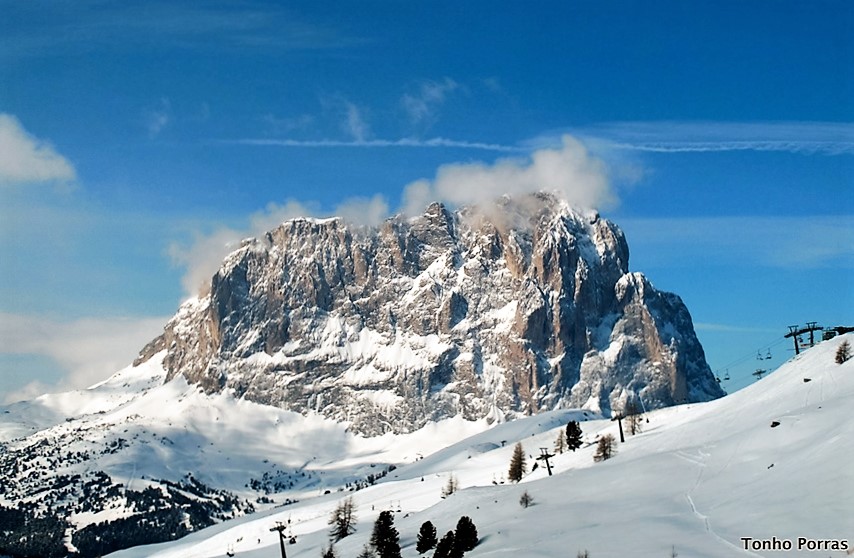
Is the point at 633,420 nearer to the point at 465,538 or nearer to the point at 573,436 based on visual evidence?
the point at 573,436

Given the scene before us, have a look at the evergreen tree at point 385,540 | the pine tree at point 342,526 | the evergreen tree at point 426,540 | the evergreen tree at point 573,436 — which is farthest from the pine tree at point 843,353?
the pine tree at point 342,526

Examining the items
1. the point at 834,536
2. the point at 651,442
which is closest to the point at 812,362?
the point at 651,442

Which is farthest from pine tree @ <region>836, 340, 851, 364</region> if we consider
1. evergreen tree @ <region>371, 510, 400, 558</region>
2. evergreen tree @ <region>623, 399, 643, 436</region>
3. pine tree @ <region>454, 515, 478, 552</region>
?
evergreen tree @ <region>371, 510, 400, 558</region>

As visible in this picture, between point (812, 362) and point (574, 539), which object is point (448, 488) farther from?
point (574, 539)

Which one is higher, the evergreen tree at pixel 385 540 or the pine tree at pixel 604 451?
the pine tree at pixel 604 451

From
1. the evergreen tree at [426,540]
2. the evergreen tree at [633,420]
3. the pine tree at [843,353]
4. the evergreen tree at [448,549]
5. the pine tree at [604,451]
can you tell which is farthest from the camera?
the evergreen tree at [633,420]

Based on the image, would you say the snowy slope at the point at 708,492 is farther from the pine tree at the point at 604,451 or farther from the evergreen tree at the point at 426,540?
the evergreen tree at the point at 426,540

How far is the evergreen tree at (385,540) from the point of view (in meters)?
83.4

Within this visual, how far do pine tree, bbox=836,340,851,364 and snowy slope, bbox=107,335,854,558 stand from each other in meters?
1.99

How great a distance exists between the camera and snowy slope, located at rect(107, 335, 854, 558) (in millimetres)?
59250

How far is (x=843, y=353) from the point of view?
368 ft

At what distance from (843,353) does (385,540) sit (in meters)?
63.3

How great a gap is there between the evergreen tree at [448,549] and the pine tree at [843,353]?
2361 inches

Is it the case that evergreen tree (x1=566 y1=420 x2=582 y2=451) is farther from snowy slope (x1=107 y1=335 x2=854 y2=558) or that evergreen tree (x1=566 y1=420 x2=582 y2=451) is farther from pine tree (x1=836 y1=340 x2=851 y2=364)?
pine tree (x1=836 y1=340 x2=851 y2=364)
